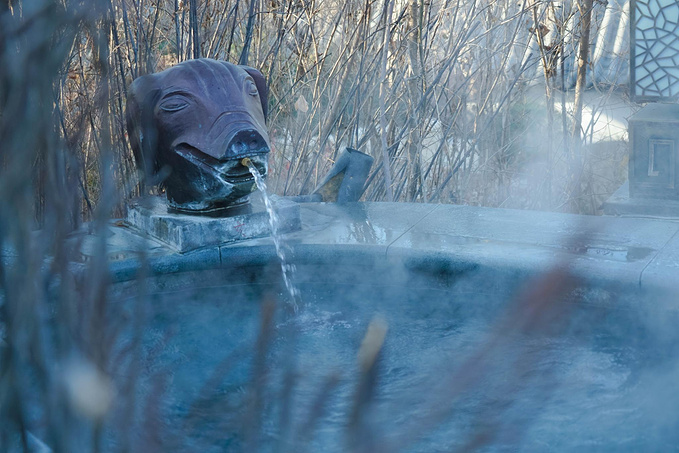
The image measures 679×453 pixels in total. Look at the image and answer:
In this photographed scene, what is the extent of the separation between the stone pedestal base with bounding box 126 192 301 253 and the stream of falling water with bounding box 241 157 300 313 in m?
0.02

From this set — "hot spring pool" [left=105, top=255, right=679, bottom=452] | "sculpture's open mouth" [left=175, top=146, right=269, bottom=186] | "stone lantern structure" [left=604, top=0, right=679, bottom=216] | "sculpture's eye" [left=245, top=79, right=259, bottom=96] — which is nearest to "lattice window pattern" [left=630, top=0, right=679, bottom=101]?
"stone lantern structure" [left=604, top=0, right=679, bottom=216]

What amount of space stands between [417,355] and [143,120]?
1.31 metres

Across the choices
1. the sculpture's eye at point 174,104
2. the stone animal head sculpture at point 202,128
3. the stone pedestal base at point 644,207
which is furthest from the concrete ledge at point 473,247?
the stone pedestal base at point 644,207

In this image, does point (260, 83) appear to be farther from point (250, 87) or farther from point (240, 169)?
point (240, 169)

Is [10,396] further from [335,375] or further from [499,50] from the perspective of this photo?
[499,50]

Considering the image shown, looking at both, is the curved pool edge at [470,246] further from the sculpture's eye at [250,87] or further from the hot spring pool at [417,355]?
the sculpture's eye at [250,87]

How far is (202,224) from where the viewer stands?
2.75 m

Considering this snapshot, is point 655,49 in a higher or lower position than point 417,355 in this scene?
higher

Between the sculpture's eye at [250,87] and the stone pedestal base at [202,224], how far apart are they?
442 mm

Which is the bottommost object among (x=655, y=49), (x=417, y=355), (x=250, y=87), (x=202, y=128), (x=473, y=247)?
(x=417, y=355)

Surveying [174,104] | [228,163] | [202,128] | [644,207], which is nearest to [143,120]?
[174,104]

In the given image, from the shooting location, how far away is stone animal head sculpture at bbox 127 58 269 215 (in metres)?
2.62

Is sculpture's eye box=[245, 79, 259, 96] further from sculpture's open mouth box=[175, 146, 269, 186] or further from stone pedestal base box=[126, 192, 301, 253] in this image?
stone pedestal base box=[126, 192, 301, 253]

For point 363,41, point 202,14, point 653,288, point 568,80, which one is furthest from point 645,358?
point 568,80
